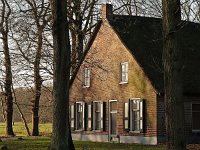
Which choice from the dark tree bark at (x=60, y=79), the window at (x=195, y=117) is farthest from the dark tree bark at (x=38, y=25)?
the window at (x=195, y=117)

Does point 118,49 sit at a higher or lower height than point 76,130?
higher

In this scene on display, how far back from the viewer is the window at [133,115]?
29078 millimetres

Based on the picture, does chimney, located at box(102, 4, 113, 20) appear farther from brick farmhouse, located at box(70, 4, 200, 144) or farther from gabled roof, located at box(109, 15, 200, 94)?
gabled roof, located at box(109, 15, 200, 94)

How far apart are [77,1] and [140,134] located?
28.7 feet

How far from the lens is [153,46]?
31312mm

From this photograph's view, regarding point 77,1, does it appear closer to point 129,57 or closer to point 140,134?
point 129,57

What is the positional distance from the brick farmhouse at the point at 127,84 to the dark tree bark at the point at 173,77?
1511cm

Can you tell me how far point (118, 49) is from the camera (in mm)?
31656

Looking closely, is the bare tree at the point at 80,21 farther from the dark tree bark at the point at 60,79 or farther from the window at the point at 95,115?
the dark tree bark at the point at 60,79

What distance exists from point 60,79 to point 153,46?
15.4 m

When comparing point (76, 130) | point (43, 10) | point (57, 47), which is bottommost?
point (76, 130)

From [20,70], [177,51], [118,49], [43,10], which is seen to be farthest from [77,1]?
[177,51]

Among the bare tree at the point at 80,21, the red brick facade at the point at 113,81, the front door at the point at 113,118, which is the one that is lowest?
the front door at the point at 113,118

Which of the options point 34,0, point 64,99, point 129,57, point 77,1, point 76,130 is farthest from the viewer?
point 76,130
